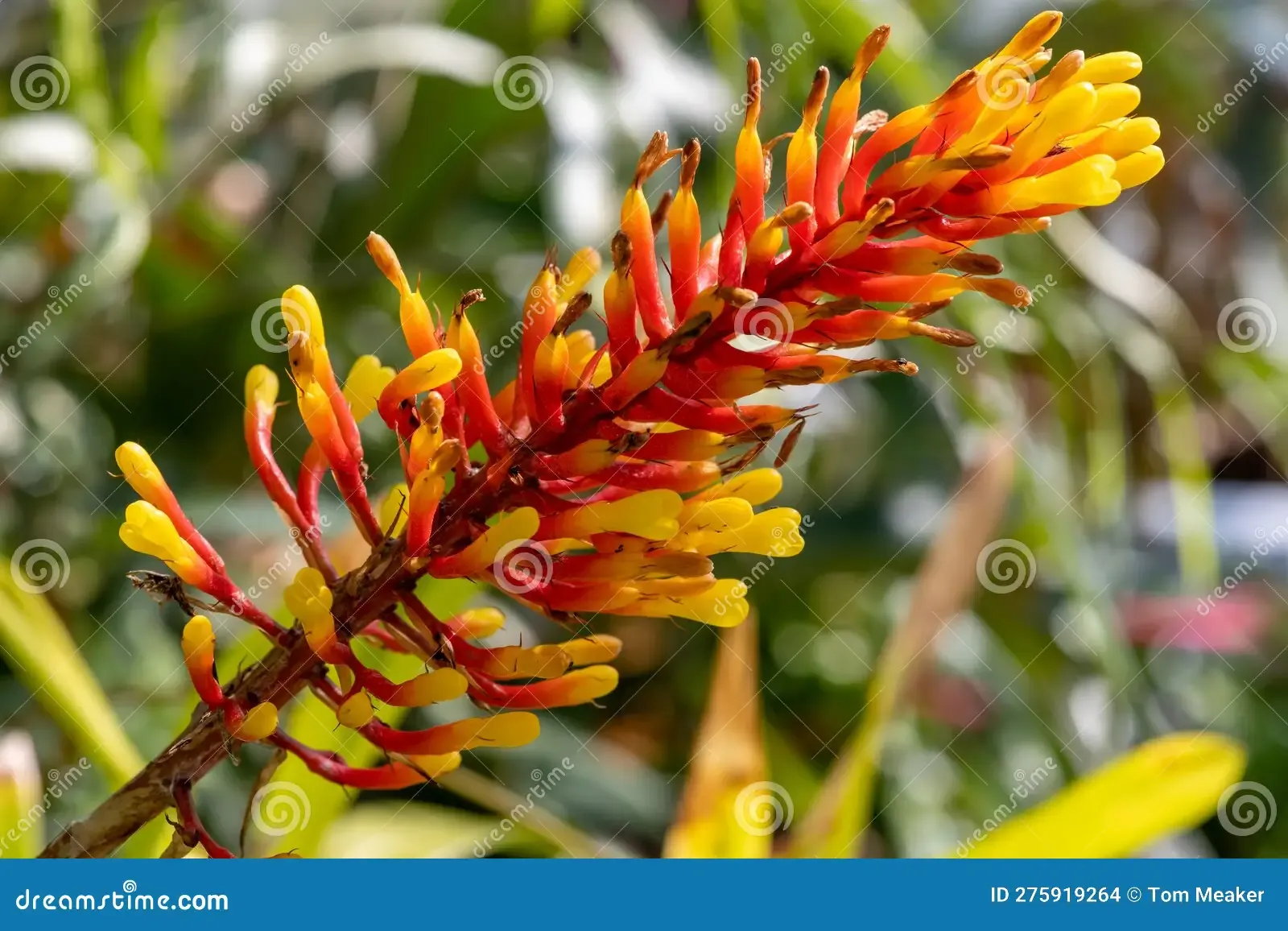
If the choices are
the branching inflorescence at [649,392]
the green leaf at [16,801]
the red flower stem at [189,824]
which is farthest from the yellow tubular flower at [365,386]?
the green leaf at [16,801]

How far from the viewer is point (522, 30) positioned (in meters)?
1.15

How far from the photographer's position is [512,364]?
1162mm

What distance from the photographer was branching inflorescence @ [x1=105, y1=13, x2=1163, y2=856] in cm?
34

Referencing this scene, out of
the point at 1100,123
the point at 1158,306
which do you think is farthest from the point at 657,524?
the point at 1158,306

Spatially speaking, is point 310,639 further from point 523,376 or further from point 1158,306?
point 1158,306

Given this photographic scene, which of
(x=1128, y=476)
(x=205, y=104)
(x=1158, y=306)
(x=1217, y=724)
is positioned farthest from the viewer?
(x=1128, y=476)

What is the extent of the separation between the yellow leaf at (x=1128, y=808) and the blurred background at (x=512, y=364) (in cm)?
17

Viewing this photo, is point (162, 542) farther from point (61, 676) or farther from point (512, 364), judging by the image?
point (512, 364)

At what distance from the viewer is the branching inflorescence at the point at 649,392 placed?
1.11ft

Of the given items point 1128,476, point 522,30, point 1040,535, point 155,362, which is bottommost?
point 1128,476

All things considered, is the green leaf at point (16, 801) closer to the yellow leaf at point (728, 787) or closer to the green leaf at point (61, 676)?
the green leaf at point (61, 676)

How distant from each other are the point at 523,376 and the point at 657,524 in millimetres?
81

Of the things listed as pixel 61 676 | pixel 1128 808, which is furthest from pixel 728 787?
pixel 61 676

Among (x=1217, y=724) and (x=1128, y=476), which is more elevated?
(x=1128, y=476)
